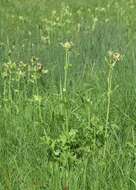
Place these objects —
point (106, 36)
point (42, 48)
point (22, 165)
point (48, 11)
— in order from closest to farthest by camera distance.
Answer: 1. point (22, 165)
2. point (42, 48)
3. point (106, 36)
4. point (48, 11)

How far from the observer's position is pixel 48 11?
10.3 meters

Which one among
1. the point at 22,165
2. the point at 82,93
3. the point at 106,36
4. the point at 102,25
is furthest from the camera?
the point at 102,25

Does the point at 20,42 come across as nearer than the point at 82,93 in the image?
No

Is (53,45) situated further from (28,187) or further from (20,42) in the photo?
(28,187)

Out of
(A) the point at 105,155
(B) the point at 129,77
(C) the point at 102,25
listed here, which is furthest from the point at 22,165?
(C) the point at 102,25

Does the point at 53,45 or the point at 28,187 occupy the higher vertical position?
the point at 53,45

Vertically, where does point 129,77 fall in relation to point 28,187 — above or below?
above

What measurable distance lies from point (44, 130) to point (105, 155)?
0.40 meters

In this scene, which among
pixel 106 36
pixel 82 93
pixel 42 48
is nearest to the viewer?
pixel 82 93

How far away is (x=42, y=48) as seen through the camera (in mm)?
5395

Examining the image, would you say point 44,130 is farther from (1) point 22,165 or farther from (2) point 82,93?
(2) point 82,93

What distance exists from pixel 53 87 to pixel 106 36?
5.84 feet

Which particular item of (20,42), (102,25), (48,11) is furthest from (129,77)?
(48,11)

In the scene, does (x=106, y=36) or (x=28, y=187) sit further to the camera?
(x=106, y=36)
